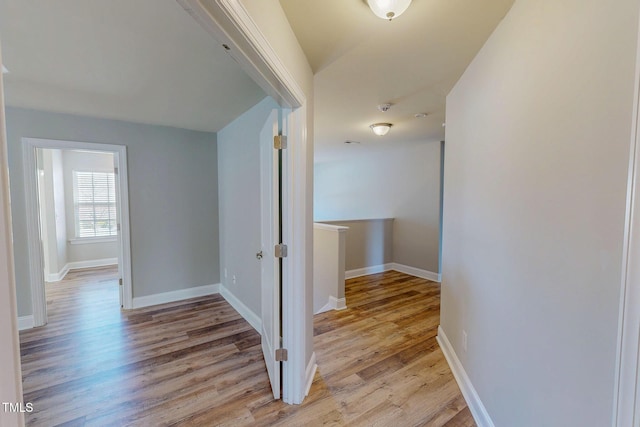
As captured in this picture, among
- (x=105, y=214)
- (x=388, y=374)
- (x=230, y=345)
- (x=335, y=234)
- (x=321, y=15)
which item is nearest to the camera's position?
(x=321, y=15)

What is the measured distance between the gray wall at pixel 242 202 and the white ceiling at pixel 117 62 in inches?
9.2

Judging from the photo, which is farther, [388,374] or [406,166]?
[406,166]

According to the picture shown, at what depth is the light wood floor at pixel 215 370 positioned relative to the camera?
5.66ft

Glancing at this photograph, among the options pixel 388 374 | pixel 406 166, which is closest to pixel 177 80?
pixel 388 374

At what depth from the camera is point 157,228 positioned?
11.4 ft

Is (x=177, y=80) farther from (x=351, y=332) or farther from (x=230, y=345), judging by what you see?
(x=351, y=332)

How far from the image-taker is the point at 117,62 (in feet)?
6.10

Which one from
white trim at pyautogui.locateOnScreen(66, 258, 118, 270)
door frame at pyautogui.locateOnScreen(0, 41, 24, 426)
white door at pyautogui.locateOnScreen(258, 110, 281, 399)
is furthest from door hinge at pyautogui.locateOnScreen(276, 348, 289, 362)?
white trim at pyautogui.locateOnScreen(66, 258, 118, 270)

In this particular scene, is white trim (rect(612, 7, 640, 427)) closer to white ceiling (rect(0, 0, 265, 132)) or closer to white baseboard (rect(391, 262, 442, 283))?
white ceiling (rect(0, 0, 265, 132))

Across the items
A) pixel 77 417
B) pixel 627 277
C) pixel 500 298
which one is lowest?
pixel 77 417

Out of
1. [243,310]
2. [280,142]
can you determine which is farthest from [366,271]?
[280,142]

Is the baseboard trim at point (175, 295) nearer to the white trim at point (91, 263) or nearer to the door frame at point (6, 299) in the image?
the white trim at point (91, 263)

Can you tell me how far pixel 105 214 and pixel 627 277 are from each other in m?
7.05

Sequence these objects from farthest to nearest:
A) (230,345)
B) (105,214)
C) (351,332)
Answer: (105,214), (351,332), (230,345)
